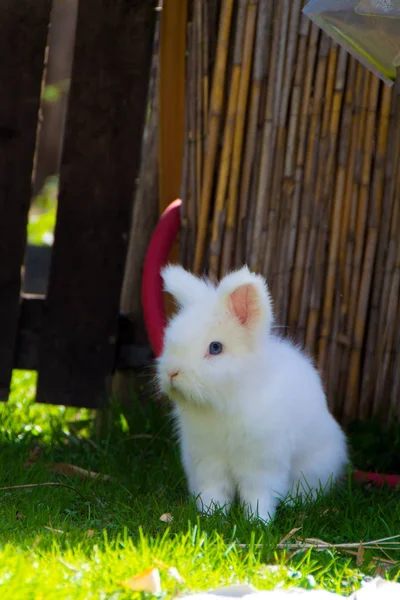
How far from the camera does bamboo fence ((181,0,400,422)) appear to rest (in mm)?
4090

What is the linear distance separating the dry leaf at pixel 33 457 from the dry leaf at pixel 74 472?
10cm

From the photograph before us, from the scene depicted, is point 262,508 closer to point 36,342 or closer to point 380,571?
point 380,571

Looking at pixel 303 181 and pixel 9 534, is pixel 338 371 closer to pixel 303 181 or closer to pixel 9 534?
pixel 303 181

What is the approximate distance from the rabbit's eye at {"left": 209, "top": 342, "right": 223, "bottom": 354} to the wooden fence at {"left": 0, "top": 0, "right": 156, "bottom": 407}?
1.48m

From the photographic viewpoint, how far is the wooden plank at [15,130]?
440 centimetres

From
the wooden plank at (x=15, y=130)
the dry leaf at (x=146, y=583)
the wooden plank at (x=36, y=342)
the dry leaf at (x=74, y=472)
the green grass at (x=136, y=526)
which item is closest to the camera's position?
the dry leaf at (x=146, y=583)

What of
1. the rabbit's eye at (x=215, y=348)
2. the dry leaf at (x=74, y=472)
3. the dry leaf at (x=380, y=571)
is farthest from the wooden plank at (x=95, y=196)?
the dry leaf at (x=380, y=571)

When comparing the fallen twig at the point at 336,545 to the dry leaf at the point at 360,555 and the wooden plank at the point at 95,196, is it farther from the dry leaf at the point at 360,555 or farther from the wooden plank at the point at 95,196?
the wooden plank at the point at 95,196

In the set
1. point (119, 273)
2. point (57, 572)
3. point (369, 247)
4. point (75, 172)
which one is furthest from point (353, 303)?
point (57, 572)

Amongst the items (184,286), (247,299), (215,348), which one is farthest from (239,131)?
(215,348)

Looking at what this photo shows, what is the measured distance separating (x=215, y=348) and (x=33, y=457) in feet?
4.22

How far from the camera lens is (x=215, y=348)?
10.5 feet

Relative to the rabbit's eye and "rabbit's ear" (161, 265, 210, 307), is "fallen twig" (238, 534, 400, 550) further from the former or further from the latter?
"rabbit's ear" (161, 265, 210, 307)

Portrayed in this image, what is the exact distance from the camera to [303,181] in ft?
13.7
